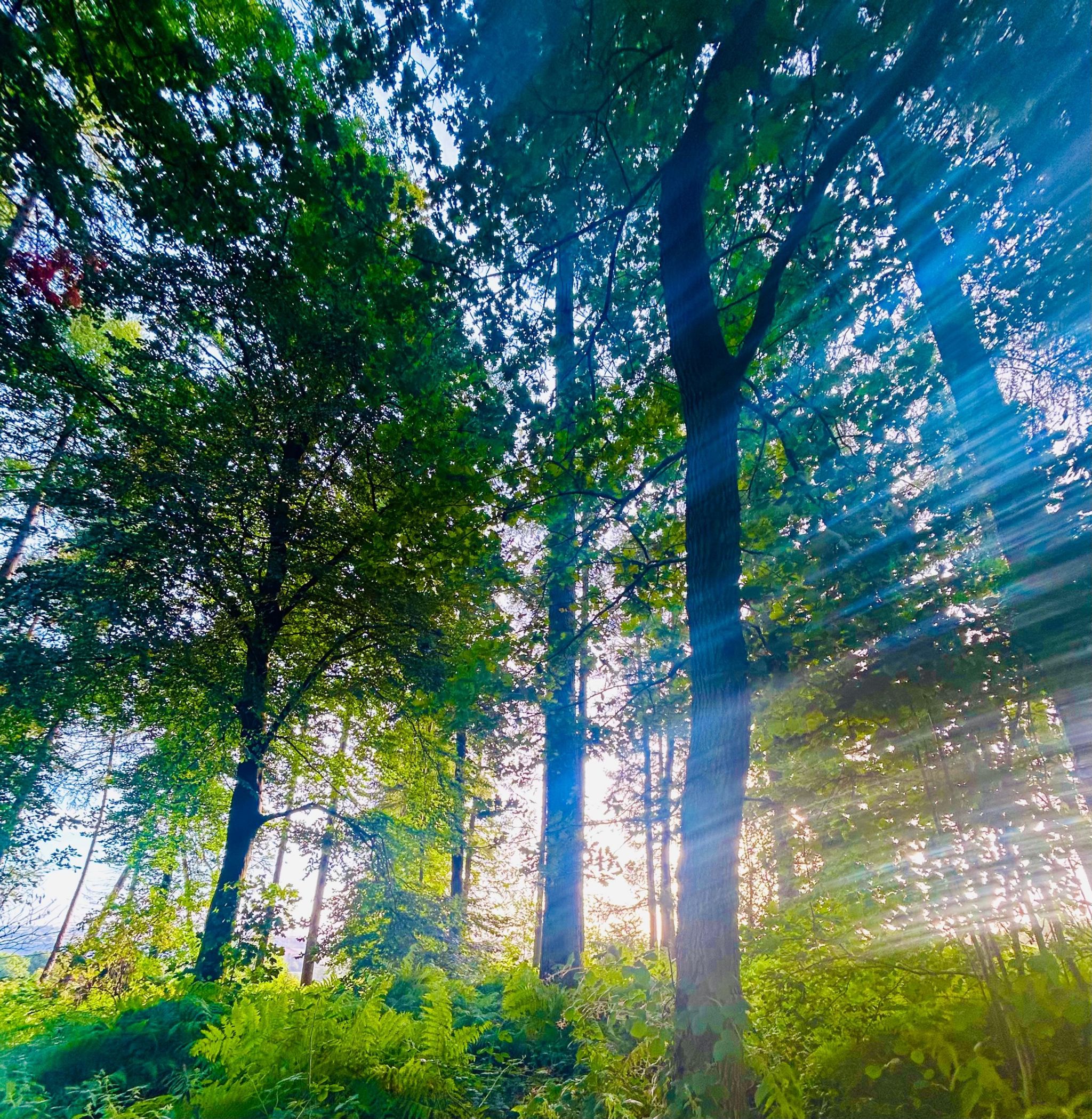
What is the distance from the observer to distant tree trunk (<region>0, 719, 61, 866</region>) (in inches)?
286

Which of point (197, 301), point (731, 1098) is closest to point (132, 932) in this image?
point (197, 301)

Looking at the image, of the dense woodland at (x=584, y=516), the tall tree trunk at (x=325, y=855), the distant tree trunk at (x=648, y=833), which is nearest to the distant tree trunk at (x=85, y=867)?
the dense woodland at (x=584, y=516)

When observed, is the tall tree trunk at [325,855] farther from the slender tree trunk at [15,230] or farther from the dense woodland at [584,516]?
the slender tree trunk at [15,230]

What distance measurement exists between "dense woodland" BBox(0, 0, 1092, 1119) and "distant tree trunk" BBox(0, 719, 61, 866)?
0.14 metres

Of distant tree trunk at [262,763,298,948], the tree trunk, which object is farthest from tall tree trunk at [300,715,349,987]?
distant tree trunk at [262,763,298,948]

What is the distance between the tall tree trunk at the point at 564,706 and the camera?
5340 mm

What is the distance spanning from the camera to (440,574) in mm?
7422

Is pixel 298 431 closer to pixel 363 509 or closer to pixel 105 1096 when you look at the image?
pixel 363 509

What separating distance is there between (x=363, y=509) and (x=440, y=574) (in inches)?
108

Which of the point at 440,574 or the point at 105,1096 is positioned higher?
the point at 440,574

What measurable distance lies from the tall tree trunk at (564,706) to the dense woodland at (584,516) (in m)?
0.07

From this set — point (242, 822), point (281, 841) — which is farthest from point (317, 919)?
point (242, 822)

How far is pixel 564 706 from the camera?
221 inches

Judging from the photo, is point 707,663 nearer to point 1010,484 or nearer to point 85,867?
point 1010,484
